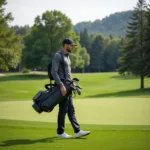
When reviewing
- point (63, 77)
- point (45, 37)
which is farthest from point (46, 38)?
point (63, 77)

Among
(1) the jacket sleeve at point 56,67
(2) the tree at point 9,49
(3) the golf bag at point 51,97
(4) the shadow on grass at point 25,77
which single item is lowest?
(4) the shadow on grass at point 25,77

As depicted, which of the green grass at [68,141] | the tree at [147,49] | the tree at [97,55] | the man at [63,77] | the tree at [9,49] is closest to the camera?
the green grass at [68,141]

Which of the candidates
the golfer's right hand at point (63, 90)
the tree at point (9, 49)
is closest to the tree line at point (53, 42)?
the tree at point (9, 49)

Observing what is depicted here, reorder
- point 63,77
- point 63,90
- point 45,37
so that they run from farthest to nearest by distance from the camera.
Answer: point 45,37
point 63,77
point 63,90

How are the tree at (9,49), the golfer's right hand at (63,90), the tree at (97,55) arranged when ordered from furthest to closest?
1. the tree at (97,55)
2. the tree at (9,49)
3. the golfer's right hand at (63,90)

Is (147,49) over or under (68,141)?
over

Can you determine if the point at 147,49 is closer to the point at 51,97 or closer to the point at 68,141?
the point at 51,97

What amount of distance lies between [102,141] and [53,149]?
969mm

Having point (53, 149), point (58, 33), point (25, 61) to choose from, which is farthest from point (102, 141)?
point (25, 61)

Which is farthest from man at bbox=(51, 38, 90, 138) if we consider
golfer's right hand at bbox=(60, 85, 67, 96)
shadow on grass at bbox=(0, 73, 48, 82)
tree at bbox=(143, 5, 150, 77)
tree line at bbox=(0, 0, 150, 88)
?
shadow on grass at bbox=(0, 73, 48, 82)

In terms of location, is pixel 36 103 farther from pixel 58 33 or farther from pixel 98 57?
pixel 98 57

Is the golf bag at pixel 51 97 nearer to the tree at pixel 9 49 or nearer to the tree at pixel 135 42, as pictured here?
the tree at pixel 9 49

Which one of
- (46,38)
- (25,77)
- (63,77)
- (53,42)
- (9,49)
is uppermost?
(46,38)

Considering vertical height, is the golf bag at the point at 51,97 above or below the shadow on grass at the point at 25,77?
above
